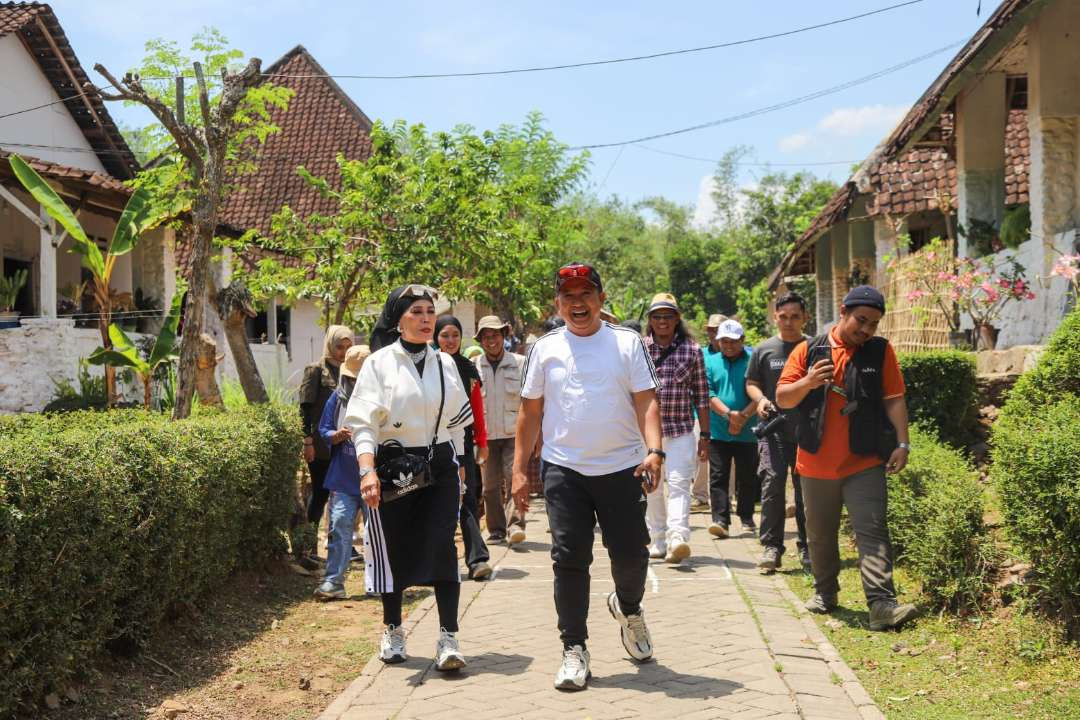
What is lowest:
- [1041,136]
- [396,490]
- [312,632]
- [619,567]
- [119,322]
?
[312,632]

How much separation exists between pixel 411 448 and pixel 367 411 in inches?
12.9

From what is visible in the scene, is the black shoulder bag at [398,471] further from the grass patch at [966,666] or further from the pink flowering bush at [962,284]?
the pink flowering bush at [962,284]

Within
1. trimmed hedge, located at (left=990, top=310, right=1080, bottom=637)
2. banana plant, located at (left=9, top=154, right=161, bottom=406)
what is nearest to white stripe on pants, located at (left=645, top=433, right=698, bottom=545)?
trimmed hedge, located at (left=990, top=310, right=1080, bottom=637)

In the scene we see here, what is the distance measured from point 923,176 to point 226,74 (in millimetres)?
13221

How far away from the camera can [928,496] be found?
7.80 m

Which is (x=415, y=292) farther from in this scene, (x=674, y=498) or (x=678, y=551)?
(x=678, y=551)

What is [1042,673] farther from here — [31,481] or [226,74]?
[226,74]

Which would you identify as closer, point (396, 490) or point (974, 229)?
point (396, 490)

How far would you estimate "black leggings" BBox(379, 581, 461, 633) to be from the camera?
20.6 ft

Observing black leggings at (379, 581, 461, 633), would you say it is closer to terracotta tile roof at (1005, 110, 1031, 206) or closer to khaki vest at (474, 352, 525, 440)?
khaki vest at (474, 352, 525, 440)

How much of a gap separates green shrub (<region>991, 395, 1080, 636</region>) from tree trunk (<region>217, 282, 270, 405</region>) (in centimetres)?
771

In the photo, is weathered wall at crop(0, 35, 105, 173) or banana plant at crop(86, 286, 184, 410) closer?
banana plant at crop(86, 286, 184, 410)

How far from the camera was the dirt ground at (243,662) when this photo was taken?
5.86 metres

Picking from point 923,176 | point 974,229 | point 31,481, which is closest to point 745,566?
point 31,481
